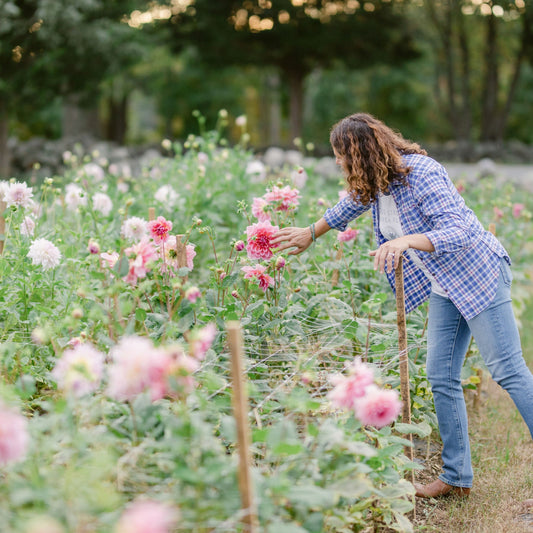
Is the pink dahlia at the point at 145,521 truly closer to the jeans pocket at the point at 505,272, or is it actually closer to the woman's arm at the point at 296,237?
the woman's arm at the point at 296,237

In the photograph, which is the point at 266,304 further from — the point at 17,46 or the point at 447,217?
the point at 17,46

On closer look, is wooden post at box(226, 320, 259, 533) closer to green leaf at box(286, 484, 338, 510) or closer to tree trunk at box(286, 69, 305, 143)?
green leaf at box(286, 484, 338, 510)

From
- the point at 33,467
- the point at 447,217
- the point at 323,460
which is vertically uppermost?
the point at 447,217

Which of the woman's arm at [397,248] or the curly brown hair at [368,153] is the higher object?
the curly brown hair at [368,153]

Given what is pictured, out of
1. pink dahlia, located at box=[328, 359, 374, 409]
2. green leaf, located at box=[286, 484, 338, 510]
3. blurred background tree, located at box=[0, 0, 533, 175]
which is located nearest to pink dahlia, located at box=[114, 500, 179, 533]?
green leaf, located at box=[286, 484, 338, 510]

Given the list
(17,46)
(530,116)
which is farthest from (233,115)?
(17,46)

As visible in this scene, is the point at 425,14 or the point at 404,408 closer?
the point at 404,408

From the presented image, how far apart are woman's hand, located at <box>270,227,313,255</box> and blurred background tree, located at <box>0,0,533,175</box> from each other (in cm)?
569

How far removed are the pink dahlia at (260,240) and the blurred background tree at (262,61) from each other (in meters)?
5.70

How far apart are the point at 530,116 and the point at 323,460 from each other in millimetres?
26268

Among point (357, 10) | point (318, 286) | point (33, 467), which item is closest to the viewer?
point (33, 467)

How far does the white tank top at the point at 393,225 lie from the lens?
223cm

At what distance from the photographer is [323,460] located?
163cm

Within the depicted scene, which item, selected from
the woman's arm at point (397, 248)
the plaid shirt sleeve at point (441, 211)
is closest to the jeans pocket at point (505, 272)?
the plaid shirt sleeve at point (441, 211)
